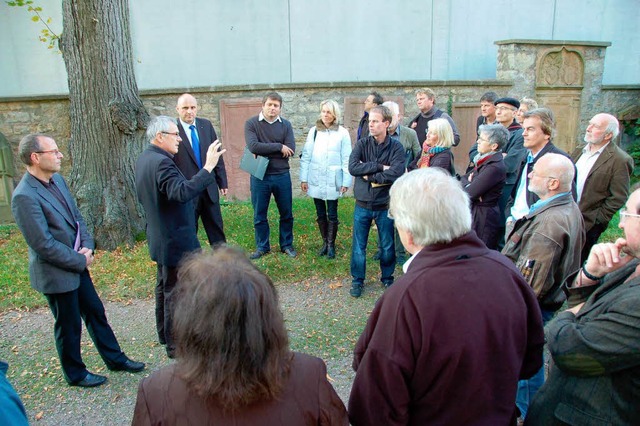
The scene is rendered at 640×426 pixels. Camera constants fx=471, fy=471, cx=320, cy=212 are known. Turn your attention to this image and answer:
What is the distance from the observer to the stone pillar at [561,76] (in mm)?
10250

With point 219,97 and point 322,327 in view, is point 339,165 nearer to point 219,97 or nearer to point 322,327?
point 322,327

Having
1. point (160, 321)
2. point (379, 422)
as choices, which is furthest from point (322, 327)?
point (379, 422)

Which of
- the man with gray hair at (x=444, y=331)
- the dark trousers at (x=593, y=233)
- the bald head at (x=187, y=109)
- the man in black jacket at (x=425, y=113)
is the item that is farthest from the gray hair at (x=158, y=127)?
the man in black jacket at (x=425, y=113)

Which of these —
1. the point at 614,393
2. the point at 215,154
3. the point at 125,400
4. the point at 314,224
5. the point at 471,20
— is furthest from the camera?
the point at 471,20

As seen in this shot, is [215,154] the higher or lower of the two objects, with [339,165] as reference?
higher

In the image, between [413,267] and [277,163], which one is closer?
[413,267]

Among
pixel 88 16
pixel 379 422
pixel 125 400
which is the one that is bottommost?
pixel 125 400

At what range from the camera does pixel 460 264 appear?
5.78 ft

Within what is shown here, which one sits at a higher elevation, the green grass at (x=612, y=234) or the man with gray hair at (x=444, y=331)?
the man with gray hair at (x=444, y=331)

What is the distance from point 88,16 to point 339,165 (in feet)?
12.5

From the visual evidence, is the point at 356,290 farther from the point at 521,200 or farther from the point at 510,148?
the point at 510,148

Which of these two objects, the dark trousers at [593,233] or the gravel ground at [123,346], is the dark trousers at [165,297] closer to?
the gravel ground at [123,346]

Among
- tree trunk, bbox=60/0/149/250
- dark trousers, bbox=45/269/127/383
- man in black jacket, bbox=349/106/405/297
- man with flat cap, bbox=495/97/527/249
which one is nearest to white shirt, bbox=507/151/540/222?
man with flat cap, bbox=495/97/527/249

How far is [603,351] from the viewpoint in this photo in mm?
1672
